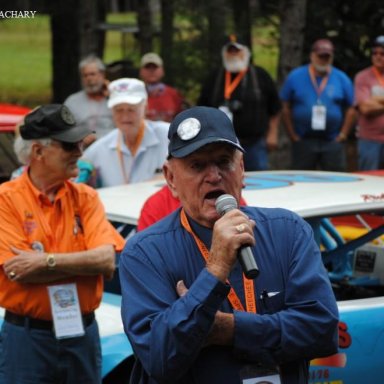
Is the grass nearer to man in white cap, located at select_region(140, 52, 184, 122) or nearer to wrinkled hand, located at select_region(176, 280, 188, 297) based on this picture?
man in white cap, located at select_region(140, 52, 184, 122)

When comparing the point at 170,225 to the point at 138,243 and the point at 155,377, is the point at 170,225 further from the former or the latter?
the point at 155,377

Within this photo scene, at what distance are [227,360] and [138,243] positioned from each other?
0.44 meters

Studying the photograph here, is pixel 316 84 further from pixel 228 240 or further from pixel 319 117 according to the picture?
pixel 228 240

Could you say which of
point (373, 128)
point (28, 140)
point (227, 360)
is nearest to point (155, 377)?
point (227, 360)

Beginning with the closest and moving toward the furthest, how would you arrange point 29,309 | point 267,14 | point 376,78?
point 29,309
point 376,78
point 267,14

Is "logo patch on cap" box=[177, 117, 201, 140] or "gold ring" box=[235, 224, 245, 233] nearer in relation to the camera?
"gold ring" box=[235, 224, 245, 233]

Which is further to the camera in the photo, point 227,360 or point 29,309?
point 29,309

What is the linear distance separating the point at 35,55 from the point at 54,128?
119 ft

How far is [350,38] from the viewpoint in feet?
50.0

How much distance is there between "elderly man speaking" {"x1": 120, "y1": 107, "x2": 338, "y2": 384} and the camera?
3096 mm

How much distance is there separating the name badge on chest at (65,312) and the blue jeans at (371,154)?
7091 mm

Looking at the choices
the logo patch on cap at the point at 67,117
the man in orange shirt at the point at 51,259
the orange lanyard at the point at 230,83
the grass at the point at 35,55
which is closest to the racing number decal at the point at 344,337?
the man in orange shirt at the point at 51,259

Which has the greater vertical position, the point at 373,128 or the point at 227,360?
the point at 227,360

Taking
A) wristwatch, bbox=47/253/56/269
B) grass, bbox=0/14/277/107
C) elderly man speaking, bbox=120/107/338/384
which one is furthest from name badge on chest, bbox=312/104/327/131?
elderly man speaking, bbox=120/107/338/384
